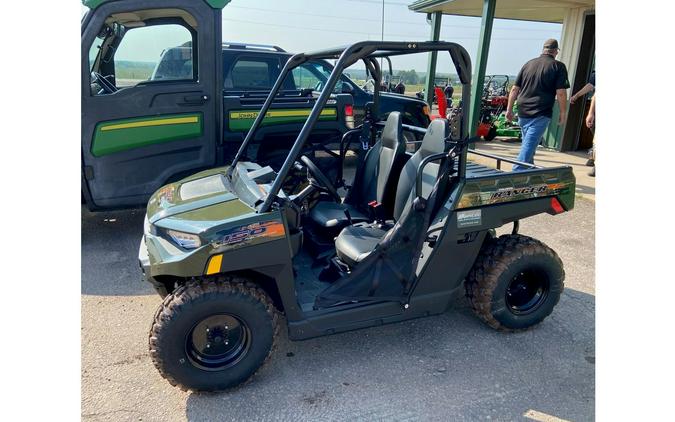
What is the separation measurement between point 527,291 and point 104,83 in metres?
4.35

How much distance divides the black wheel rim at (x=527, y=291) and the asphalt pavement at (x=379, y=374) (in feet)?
0.58

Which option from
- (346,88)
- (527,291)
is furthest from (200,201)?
(346,88)

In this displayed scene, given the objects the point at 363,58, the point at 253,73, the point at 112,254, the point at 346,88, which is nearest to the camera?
the point at 363,58

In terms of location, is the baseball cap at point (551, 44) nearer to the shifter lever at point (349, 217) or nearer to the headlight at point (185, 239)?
the shifter lever at point (349, 217)

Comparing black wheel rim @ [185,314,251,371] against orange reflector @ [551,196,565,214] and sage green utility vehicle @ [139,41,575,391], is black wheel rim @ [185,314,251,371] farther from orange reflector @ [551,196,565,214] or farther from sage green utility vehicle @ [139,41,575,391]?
orange reflector @ [551,196,565,214]

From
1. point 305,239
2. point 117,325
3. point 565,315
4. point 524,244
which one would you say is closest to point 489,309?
point 524,244

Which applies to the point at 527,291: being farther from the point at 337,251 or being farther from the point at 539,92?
the point at 539,92

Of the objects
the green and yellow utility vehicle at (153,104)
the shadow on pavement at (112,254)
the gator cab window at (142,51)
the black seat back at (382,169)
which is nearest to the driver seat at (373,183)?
the black seat back at (382,169)

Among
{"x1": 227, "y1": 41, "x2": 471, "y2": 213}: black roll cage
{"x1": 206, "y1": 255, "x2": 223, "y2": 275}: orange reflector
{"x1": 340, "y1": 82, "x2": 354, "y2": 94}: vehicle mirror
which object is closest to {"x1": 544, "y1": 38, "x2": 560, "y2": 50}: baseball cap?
{"x1": 340, "y1": 82, "x2": 354, "y2": 94}: vehicle mirror

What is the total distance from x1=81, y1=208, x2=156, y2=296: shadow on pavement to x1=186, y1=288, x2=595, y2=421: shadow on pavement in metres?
1.53

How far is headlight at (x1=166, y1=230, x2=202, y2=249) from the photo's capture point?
2.36 metres

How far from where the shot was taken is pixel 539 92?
231 inches

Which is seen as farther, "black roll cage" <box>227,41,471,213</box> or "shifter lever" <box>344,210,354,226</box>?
"shifter lever" <box>344,210,354,226</box>

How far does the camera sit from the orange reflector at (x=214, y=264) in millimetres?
2348
